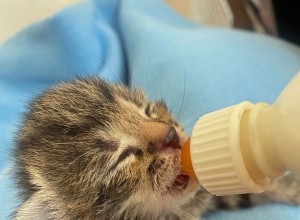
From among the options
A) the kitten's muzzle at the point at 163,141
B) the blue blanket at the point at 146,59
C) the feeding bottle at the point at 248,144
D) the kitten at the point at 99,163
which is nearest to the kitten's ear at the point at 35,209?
the kitten at the point at 99,163

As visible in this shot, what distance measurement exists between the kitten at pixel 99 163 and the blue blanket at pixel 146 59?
17.6 inches

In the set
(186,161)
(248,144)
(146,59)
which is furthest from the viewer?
(146,59)

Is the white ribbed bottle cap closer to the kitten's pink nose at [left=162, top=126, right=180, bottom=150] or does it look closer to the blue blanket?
the kitten's pink nose at [left=162, top=126, right=180, bottom=150]

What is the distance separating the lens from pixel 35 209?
93 centimetres

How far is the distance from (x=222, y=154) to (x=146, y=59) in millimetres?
1082

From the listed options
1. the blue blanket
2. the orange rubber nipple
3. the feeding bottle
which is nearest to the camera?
the feeding bottle

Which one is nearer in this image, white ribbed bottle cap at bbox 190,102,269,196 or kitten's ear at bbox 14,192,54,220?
white ribbed bottle cap at bbox 190,102,269,196

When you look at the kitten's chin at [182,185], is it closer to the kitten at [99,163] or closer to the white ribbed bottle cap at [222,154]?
the kitten at [99,163]

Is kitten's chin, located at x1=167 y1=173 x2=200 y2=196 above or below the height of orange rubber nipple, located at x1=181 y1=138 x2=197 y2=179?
below

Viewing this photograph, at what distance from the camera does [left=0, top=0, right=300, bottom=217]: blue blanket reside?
1521 mm

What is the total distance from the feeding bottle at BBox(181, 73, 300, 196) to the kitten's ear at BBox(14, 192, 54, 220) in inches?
14.3

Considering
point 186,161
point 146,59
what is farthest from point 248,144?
point 146,59

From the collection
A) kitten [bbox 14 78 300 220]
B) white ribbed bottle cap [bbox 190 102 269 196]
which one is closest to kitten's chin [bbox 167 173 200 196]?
kitten [bbox 14 78 300 220]

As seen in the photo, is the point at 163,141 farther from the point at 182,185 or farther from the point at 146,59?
the point at 146,59
